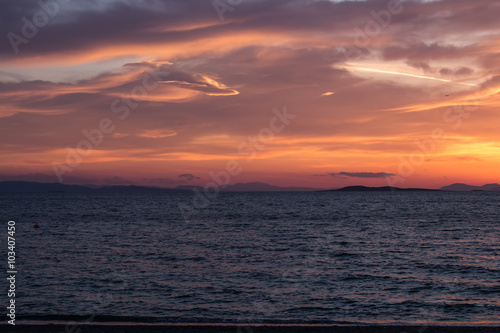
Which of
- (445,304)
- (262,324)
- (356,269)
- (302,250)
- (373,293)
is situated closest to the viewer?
(262,324)

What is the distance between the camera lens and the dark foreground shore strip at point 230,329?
17.6m

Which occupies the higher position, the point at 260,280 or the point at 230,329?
the point at 230,329

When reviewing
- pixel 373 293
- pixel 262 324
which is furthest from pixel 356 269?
pixel 262 324

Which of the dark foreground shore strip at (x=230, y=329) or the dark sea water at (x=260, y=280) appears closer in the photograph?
the dark foreground shore strip at (x=230, y=329)

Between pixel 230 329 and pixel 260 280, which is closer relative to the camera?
pixel 230 329

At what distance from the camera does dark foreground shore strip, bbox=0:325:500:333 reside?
1756 cm

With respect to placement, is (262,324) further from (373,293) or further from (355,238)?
(355,238)

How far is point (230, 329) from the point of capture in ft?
59.2

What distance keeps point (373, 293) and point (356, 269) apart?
8344mm

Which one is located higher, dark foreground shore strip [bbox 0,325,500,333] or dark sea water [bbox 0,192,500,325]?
dark foreground shore strip [bbox 0,325,500,333]

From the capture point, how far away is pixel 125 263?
36.5 metres

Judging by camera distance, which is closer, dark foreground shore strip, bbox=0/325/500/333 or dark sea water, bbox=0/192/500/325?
dark foreground shore strip, bbox=0/325/500/333

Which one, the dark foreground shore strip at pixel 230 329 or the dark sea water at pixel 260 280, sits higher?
the dark foreground shore strip at pixel 230 329

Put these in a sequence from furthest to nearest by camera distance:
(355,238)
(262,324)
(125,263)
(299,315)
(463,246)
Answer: (355,238) < (463,246) < (125,263) < (299,315) < (262,324)
